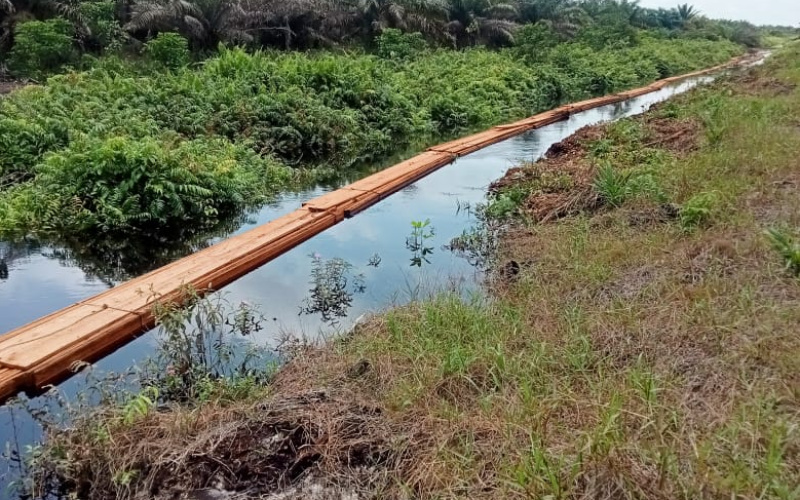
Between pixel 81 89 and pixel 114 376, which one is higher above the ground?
pixel 81 89

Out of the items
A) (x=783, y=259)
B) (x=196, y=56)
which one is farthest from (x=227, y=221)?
(x=196, y=56)

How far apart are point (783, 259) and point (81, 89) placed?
26.6 feet

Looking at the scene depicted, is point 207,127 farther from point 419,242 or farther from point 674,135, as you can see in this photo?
point 674,135

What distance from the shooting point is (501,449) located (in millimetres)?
2258

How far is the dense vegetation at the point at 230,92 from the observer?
5.76 m

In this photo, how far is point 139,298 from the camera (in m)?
3.97

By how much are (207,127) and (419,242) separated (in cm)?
394

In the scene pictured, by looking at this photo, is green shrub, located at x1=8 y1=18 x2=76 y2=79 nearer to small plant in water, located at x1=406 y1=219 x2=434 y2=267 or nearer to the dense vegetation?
the dense vegetation

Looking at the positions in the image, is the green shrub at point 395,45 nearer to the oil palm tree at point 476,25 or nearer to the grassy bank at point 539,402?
the oil palm tree at point 476,25

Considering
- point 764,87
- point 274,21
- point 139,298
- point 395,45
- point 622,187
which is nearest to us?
point 139,298

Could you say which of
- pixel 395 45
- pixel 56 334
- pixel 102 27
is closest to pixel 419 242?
pixel 56 334

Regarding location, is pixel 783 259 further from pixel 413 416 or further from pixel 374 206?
pixel 374 206

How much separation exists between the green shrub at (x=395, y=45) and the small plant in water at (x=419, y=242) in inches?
436

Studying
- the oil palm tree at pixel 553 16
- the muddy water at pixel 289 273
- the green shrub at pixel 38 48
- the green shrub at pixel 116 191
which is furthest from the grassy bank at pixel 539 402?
the oil palm tree at pixel 553 16
